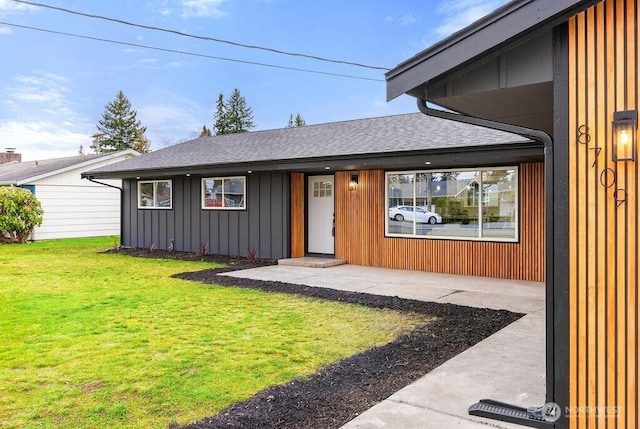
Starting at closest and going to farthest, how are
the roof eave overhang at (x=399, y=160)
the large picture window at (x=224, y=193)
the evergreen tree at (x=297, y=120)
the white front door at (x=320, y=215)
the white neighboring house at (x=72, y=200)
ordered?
1. the roof eave overhang at (x=399, y=160)
2. the white front door at (x=320, y=215)
3. the large picture window at (x=224, y=193)
4. the white neighboring house at (x=72, y=200)
5. the evergreen tree at (x=297, y=120)

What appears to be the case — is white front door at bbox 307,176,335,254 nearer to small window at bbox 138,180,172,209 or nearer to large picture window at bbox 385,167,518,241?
large picture window at bbox 385,167,518,241

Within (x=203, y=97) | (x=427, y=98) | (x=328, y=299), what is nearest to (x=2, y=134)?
(x=203, y=97)

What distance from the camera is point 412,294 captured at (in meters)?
6.79

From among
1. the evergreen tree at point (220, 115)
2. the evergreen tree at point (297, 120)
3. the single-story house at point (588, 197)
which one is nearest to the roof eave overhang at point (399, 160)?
the single-story house at point (588, 197)

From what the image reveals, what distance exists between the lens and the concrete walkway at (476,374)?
2.76m

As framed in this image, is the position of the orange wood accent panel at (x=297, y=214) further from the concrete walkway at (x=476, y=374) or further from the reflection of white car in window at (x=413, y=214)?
the concrete walkway at (x=476, y=374)

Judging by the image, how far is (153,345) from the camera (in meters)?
4.35

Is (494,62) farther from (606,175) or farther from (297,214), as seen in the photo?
(297,214)

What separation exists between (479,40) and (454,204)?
636cm

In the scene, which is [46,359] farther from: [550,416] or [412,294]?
[412,294]

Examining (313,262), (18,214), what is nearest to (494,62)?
(313,262)

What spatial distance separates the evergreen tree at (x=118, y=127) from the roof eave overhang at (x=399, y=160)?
119 feet

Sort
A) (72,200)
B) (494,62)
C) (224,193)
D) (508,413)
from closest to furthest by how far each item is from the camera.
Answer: (508,413) → (494,62) → (224,193) → (72,200)

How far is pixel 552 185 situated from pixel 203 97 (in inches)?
1867
